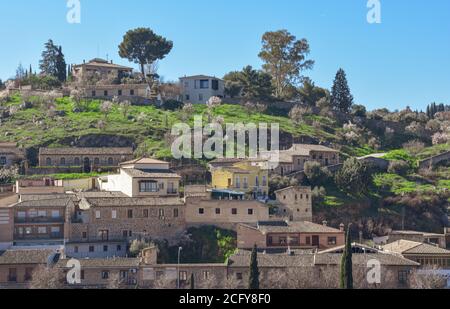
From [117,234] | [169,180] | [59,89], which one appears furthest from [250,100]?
[117,234]

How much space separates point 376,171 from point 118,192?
23281 millimetres

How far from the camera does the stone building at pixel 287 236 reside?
58.8m

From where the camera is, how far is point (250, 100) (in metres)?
93.9

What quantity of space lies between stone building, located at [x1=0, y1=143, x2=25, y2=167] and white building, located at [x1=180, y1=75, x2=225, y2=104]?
22.0 m

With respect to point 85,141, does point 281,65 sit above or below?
above

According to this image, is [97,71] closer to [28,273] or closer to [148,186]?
[148,186]

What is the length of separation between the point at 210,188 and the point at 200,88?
30.6 m

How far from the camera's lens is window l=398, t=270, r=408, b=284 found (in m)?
53.9

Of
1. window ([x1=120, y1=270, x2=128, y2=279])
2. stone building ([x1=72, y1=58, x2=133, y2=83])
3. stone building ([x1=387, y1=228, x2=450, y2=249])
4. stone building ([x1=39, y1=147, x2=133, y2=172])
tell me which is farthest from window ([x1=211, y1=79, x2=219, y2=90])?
window ([x1=120, y1=270, x2=128, y2=279])

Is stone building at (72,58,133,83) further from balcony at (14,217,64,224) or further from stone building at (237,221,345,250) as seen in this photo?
stone building at (237,221,345,250)

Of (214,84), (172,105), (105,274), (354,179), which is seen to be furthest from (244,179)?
(214,84)

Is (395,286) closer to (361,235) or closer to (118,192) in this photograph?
(361,235)

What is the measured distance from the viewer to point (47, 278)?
164 ft
